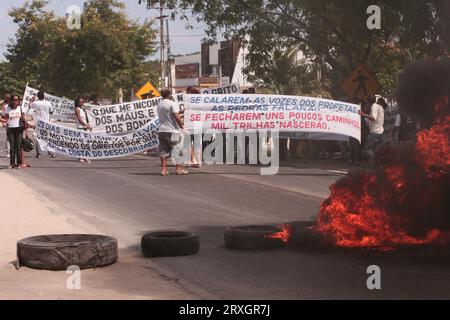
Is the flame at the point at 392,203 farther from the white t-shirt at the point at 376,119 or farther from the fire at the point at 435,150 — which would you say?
the white t-shirt at the point at 376,119

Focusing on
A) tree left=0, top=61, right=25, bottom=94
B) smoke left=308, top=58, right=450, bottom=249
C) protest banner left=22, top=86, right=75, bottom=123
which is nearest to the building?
tree left=0, top=61, right=25, bottom=94

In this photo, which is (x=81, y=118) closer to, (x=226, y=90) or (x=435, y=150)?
(x=226, y=90)

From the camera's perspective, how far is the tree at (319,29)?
15.9 m

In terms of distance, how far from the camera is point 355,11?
15.0 metres

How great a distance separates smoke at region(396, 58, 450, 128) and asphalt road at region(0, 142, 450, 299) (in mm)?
2004

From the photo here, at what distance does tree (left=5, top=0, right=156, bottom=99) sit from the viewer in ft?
139

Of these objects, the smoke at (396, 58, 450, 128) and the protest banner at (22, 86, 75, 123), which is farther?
the protest banner at (22, 86, 75, 123)

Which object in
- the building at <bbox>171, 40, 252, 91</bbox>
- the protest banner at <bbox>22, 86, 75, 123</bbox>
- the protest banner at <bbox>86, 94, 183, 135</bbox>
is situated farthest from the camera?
the building at <bbox>171, 40, 252, 91</bbox>

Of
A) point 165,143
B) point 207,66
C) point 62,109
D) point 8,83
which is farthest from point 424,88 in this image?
point 207,66

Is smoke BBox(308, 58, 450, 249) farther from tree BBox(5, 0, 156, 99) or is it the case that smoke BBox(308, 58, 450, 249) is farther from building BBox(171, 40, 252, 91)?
building BBox(171, 40, 252, 91)

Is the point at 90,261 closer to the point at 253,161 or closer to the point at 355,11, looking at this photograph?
the point at 355,11

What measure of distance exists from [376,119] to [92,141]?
294 inches

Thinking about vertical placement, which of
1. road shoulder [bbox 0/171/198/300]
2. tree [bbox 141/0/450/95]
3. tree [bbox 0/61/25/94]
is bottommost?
road shoulder [bbox 0/171/198/300]

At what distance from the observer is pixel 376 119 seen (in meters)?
17.6
